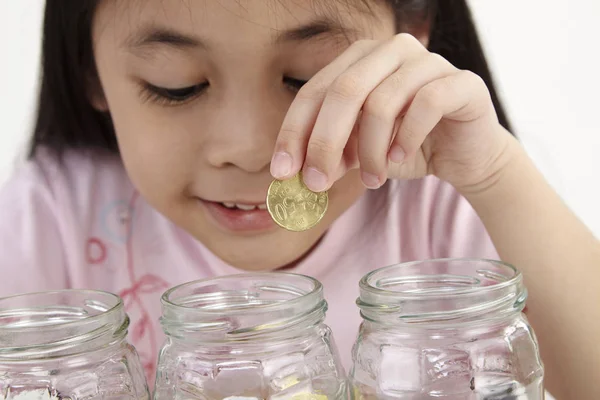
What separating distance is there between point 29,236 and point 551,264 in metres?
0.61

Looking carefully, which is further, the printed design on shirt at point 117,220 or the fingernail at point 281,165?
the printed design on shirt at point 117,220

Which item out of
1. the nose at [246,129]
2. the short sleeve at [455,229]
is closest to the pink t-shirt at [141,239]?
the short sleeve at [455,229]

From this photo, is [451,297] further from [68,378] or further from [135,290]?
[135,290]

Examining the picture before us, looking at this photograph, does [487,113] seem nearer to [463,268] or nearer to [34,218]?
[463,268]

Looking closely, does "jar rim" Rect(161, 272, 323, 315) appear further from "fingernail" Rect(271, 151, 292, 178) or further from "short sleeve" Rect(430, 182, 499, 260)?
"short sleeve" Rect(430, 182, 499, 260)

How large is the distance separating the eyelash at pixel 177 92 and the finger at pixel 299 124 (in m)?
0.08

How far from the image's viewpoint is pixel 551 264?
23.2 inches

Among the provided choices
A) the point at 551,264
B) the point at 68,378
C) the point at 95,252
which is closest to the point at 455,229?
the point at 551,264

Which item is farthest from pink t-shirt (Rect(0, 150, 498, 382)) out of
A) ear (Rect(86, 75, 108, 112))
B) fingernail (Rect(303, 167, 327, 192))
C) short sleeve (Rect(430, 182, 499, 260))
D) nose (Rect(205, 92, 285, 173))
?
fingernail (Rect(303, 167, 327, 192))

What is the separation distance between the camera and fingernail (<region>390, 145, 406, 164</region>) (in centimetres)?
45

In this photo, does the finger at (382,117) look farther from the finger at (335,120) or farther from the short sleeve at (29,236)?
the short sleeve at (29,236)

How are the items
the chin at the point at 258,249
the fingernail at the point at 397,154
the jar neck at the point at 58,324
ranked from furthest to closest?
Result: the chin at the point at 258,249, the fingernail at the point at 397,154, the jar neck at the point at 58,324

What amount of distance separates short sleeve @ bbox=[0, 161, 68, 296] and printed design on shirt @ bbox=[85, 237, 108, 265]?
0.11 ft

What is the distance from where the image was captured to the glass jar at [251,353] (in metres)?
0.34
